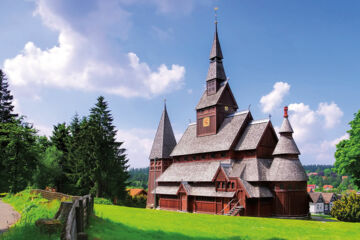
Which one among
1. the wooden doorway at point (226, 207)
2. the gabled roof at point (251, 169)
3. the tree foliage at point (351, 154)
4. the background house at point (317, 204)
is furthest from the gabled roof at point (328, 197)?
the wooden doorway at point (226, 207)

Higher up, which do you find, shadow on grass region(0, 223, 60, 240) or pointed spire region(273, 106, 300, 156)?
pointed spire region(273, 106, 300, 156)

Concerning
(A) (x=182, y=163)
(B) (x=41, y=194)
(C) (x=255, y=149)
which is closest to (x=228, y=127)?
(C) (x=255, y=149)

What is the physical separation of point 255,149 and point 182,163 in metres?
14.7

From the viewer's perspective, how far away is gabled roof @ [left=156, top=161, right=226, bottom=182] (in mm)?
41594

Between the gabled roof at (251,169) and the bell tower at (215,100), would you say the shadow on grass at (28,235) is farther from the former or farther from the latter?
the bell tower at (215,100)

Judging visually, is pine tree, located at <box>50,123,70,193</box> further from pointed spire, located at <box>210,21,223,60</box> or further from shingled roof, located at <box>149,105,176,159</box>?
pointed spire, located at <box>210,21,223,60</box>

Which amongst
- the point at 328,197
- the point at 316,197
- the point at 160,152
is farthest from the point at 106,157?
the point at 328,197

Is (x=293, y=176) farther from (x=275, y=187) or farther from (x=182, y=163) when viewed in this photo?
(x=182, y=163)

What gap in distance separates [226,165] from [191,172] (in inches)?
280

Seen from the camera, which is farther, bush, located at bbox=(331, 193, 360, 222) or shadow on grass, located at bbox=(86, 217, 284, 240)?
bush, located at bbox=(331, 193, 360, 222)

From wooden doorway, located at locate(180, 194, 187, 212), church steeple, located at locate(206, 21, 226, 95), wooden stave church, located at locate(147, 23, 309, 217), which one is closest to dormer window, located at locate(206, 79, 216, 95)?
church steeple, located at locate(206, 21, 226, 95)

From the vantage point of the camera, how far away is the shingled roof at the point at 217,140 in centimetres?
4288

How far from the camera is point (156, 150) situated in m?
57.1

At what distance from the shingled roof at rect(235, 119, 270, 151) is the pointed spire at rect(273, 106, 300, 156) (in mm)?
2657
